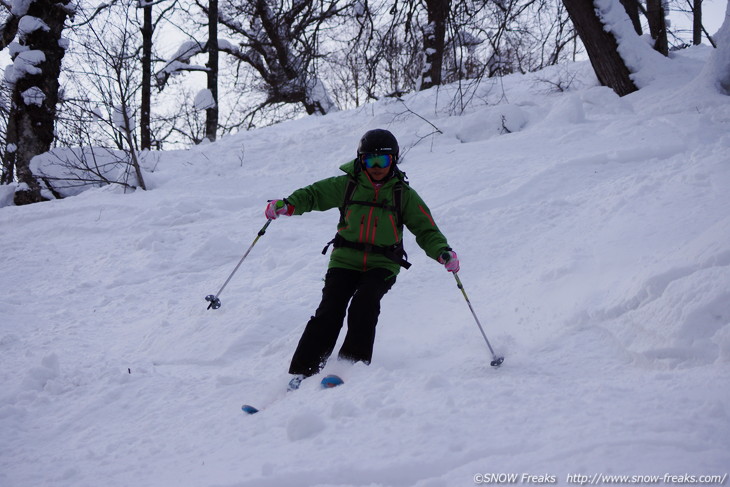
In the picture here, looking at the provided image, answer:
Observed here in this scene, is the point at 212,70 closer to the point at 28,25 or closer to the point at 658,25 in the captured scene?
the point at 28,25

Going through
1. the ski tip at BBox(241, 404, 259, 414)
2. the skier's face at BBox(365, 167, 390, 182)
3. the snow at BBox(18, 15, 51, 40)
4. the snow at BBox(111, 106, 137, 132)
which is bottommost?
the ski tip at BBox(241, 404, 259, 414)

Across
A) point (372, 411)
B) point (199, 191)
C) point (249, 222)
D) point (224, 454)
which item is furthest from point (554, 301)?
point (199, 191)

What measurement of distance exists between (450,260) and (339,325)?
836 mm

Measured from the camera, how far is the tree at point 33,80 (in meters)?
8.80

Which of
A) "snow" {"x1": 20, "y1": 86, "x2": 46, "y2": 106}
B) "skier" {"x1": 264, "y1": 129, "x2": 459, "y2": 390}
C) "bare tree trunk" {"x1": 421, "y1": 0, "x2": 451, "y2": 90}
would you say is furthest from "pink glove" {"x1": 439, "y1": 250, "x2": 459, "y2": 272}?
"snow" {"x1": 20, "y1": 86, "x2": 46, "y2": 106}

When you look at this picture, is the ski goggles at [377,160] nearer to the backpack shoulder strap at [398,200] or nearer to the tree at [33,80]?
the backpack shoulder strap at [398,200]

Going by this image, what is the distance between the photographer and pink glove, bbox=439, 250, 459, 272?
3.29 m

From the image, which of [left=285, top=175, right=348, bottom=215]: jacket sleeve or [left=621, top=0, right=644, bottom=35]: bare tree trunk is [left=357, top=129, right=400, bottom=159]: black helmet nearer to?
[left=285, top=175, right=348, bottom=215]: jacket sleeve

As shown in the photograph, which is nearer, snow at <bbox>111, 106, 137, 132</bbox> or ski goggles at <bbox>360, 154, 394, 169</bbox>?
ski goggles at <bbox>360, 154, 394, 169</bbox>

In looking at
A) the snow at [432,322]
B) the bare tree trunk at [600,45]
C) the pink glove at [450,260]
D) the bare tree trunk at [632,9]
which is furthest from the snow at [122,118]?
the bare tree trunk at [632,9]

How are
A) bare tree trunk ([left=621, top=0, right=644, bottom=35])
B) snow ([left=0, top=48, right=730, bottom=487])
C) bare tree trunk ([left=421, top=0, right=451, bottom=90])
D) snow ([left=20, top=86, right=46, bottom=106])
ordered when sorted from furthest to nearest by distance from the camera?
1. snow ([left=20, top=86, right=46, bottom=106])
2. bare tree trunk ([left=621, top=0, right=644, bottom=35])
3. bare tree trunk ([left=421, top=0, right=451, bottom=90])
4. snow ([left=0, top=48, right=730, bottom=487])

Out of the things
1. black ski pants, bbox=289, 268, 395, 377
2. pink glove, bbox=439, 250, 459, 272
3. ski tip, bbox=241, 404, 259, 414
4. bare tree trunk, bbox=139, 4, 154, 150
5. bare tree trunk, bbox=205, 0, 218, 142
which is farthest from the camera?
bare tree trunk, bbox=205, 0, 218, 142

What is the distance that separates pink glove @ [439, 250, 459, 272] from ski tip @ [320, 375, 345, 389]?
1.04 metres

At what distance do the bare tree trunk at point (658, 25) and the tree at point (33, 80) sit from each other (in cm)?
1044
